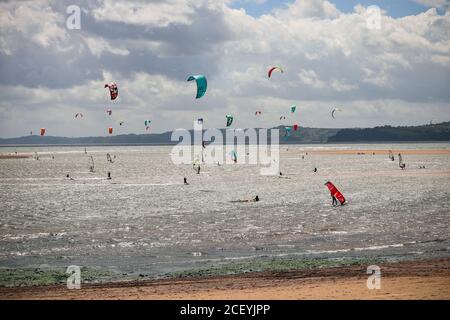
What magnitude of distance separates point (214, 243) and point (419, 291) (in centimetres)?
1006

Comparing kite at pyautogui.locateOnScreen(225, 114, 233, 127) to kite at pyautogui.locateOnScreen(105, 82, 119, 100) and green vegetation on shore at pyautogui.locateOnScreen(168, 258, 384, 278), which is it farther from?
green vegetation on shore at pyautogui.locateOnScreen(168, 258, 384, 278)

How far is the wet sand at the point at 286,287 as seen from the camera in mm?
11328

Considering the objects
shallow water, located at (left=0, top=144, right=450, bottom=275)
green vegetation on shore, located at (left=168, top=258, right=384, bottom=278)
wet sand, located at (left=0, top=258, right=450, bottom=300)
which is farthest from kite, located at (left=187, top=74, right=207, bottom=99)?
wet sand, located at (left=0, top=258, right=450, bottom=300)

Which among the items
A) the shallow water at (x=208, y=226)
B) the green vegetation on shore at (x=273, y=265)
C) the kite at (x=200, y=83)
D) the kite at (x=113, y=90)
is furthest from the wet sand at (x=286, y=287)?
the kite at (x=113, y=90)

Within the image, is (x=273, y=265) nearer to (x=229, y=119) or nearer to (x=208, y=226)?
(x=208, y=226)

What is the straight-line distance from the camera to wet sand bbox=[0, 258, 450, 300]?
11.3m

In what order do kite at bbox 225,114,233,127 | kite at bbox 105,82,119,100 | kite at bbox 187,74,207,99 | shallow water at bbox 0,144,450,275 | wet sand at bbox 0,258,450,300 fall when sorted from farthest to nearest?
1. kite at bbox 225,114,233,127
2. kite at bbox 105,82,119,100
3. kite at bbox 187,74,207,99
4. shallow water at bbox 0,144,450,275
5. wet sand at bbox 0,258,450,300

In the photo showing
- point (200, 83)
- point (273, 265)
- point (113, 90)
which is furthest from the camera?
point (113, 90)

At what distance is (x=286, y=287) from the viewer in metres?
12.4

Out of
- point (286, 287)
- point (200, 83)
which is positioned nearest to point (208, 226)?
point (286, 287)

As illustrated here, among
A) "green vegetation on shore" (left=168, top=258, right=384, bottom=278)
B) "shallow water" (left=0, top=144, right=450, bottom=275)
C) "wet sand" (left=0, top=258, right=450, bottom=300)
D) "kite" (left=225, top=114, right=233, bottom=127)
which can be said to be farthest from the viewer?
"kite" (left=225, top=114, right=233, bottom=127)

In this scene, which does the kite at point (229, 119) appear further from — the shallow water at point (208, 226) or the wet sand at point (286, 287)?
the wet sand at point (286, 287)
